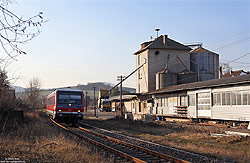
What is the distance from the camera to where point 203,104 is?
26.1m

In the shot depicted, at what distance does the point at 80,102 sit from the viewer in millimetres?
23375

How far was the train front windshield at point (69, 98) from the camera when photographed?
22.8 meters

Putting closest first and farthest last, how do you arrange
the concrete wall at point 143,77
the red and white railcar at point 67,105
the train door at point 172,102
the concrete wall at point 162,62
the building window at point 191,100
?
the red and white railcar at point 67,105, the building window at point 191,100, the train door at point 172,102, the concrete wall at point 162,62, the concrete wall at point 143,77

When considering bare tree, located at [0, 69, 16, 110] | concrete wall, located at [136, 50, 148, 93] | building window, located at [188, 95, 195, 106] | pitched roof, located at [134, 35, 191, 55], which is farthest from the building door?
pitched roof, located at [134, 35, 191, 55]

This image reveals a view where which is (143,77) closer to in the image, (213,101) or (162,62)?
(162,62)

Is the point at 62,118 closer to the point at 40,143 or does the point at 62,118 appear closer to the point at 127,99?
the point at 40,143

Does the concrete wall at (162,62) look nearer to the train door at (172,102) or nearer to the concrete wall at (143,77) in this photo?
the concrete wall at (143,77)

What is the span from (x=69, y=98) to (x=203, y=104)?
40.7 ft

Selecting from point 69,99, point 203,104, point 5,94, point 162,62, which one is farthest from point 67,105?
point 162,62

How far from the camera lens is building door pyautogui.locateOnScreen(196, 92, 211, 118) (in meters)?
25.3

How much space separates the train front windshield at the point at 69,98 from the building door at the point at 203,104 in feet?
37.5

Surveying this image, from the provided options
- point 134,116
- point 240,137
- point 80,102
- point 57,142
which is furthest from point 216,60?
point 57,142

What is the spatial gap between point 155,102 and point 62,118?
16657 mm

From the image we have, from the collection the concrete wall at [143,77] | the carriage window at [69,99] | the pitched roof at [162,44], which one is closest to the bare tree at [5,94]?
the carriage window at [69,99]
